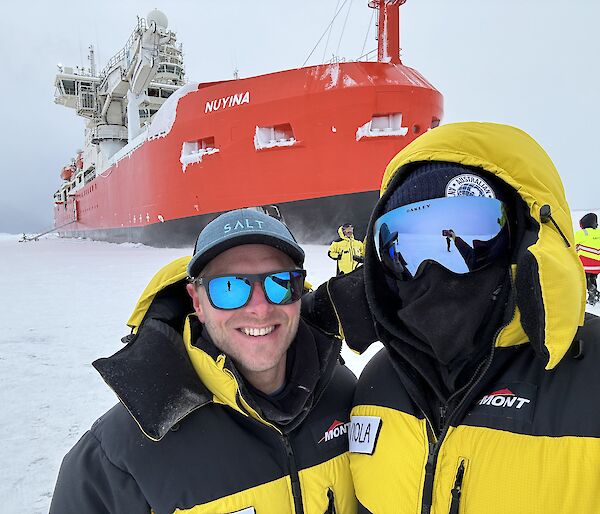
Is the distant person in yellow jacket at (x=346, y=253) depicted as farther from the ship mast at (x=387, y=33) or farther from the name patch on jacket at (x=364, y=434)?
the ship mast at (x=387, y=33)

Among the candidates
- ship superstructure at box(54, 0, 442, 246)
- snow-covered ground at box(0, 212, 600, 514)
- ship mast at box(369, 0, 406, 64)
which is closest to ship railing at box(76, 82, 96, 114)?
ship superstructure at box(54, 0, 442, 246)

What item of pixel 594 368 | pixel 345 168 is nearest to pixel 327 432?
pixel 594 368

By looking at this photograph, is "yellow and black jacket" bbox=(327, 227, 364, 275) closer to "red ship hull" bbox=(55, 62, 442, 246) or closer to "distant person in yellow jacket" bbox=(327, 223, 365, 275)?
"distant person in yellow jacket" bbox=(327, 223, 365, 275)

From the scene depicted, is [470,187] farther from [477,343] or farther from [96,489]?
[96,489]

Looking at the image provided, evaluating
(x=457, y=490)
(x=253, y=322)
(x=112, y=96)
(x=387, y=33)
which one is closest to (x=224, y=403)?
(x=253, y=322)

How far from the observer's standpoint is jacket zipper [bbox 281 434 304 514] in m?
1.25

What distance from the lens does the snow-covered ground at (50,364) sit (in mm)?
2346

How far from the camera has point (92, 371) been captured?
3.67 m

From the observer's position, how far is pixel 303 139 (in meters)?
10.1

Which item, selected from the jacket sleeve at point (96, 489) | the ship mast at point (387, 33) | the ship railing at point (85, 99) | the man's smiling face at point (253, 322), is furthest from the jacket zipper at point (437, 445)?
the ship railing at point (85, 99)

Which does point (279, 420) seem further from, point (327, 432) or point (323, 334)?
point (323, 334)

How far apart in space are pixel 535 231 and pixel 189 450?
3.86 feet

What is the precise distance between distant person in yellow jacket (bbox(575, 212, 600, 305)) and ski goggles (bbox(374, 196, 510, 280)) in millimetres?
5986

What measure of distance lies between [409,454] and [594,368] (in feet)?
1.70
